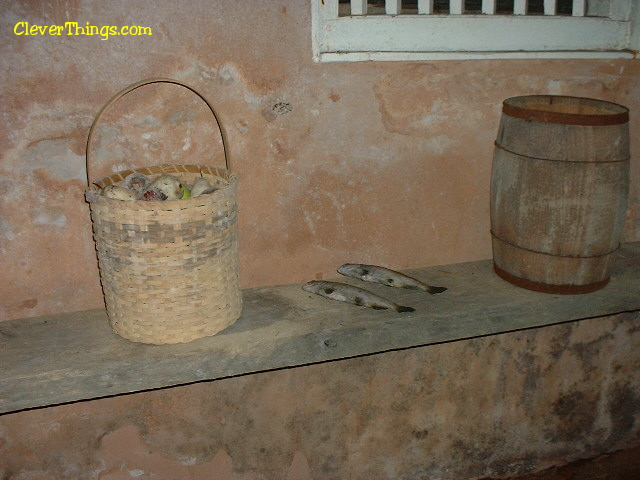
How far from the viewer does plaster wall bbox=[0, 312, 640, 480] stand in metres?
2.42

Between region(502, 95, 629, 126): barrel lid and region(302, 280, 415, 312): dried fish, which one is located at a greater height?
region(502, 95, 629, 126): barrel lid

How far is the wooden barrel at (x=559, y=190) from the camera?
2.29 m

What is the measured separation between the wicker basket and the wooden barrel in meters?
1.19

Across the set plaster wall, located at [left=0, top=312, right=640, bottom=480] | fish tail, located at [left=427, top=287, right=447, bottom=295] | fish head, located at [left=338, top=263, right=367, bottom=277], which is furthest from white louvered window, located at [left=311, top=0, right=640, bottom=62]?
plaster wall, located at [left=0, top=312, right=640, bottom=480]

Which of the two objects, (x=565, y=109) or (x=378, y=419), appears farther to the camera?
(x=378, y=419)

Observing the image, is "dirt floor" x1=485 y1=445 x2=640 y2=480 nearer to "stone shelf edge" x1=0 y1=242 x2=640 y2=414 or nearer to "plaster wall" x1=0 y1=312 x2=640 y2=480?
"plaster wall" x1=0 y1=312 x2=640 y2=480

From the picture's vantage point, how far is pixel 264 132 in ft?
7.87

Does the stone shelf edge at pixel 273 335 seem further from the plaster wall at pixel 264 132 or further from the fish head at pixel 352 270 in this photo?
the plaster wall at pixel 264 132

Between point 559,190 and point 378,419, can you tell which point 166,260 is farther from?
point 559,190

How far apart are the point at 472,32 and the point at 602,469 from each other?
2.51 meters

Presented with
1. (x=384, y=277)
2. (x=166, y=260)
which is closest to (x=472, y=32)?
(x=384, y=277)

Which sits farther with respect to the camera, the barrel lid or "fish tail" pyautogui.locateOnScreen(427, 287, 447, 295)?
"fish tail" pyautogui.locateOnScreen(427, 287, 447, 295)

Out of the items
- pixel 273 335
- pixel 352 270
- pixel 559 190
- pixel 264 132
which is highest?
pixel 264 132

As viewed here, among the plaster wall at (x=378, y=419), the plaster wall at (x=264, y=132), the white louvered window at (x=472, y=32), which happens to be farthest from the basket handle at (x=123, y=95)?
the plaster wall at (x=378, y=419)
